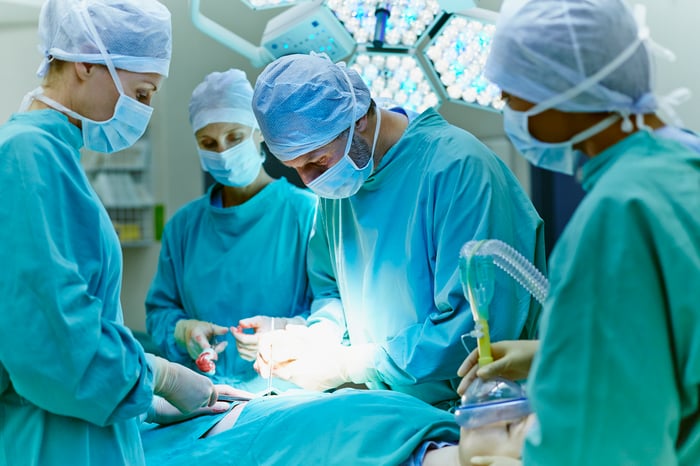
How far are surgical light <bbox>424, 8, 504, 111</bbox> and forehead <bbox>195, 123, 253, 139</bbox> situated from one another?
0.73 m

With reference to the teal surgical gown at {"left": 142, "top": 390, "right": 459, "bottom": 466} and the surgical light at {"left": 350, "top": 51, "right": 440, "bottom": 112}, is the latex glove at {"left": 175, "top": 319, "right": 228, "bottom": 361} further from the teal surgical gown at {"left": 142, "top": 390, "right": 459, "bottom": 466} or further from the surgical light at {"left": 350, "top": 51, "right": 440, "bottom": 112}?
the surgical light at {"left": 350, "top": 51, "right": 440, "bottom": 112}

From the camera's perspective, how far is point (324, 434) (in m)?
1.99

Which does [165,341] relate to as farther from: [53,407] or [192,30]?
[192,30]

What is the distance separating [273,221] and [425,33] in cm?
88

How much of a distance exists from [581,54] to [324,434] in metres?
1.15

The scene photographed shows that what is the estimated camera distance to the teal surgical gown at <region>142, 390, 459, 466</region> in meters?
1.93

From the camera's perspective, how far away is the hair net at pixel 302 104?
2213 mm

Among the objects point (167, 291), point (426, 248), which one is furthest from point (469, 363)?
point (167, 291)

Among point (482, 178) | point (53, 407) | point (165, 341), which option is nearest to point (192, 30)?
point (165, 341)

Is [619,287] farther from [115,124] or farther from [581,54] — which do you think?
[115,124]

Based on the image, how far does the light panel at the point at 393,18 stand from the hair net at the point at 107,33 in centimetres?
100

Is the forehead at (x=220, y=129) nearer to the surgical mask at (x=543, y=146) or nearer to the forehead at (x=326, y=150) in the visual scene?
the forehead at (x=326, y=150)

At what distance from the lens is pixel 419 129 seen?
7.79 ft

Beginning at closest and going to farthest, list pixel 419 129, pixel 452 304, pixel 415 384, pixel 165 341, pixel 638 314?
pixel 638 314
pixel 452 304
pixel 415 384
pixel 419 129
pixel 165 341
